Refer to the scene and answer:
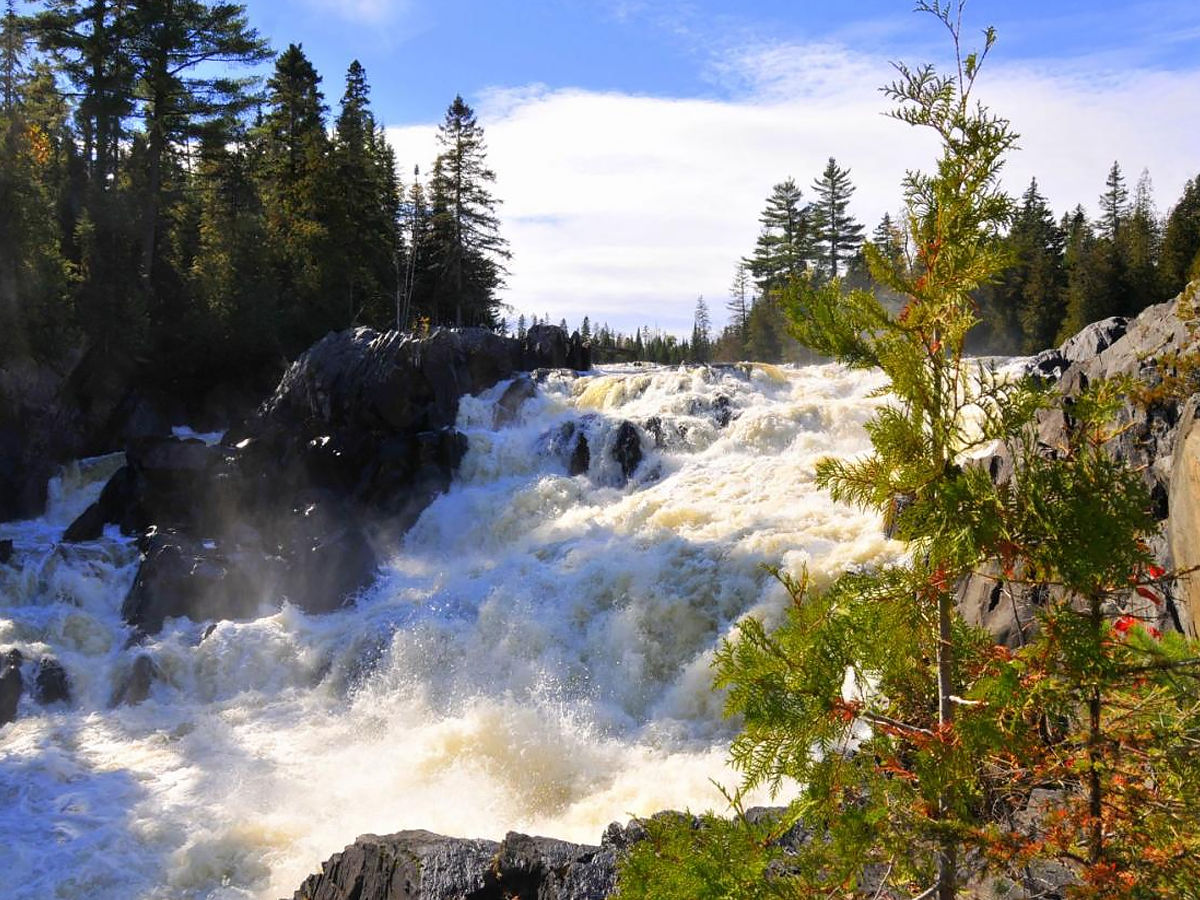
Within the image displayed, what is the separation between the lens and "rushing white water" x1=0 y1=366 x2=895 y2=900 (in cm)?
990

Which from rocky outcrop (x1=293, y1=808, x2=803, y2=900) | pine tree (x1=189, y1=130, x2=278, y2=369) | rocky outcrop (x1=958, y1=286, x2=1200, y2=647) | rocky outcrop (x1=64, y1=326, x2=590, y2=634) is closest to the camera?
rocky outcrop (x1=958, y1=286, x2=1200, y2=647)

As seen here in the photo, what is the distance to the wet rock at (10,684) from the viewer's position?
13609mm

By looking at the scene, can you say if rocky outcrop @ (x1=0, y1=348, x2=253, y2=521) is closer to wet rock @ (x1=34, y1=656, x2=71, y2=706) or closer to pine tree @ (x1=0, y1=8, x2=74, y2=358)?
pine tree @ (x1=0, y1=8, x2=74, y2=358)

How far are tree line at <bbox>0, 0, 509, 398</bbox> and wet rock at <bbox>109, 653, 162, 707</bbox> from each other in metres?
13.4

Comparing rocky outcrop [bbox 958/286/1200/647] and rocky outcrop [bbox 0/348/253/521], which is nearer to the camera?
rocky outcrop [bbox 958/286/1200/647]

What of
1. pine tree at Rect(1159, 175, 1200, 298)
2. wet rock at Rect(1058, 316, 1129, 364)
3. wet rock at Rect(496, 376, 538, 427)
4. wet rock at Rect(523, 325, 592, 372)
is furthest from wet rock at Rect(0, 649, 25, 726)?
pine tree at Rect(1159, 175, 1200, 298)

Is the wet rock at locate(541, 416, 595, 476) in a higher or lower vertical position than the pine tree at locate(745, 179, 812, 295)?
lower

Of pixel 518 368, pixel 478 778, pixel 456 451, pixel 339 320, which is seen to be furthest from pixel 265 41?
pixel 478 778

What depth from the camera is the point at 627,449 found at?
1942 centimetres

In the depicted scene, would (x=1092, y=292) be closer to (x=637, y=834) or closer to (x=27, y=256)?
(x=637, y=834)

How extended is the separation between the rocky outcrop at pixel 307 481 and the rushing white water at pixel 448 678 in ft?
2.83

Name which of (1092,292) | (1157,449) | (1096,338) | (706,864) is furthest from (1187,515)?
(1092,292)

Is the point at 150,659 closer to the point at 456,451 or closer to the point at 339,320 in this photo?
the point at 456,451

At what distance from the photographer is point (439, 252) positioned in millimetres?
43094
